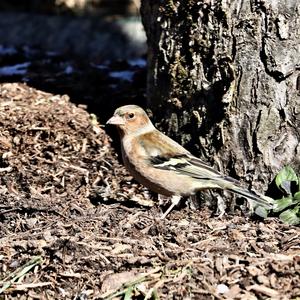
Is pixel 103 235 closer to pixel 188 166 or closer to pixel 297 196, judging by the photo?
pixel 188 166

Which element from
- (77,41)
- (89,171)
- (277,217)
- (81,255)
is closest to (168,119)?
Answer: (89,171)

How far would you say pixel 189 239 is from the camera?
6277 millimetres

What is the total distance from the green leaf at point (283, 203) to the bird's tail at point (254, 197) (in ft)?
0.13

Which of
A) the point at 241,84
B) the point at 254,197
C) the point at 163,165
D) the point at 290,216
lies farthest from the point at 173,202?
the point at 241,84

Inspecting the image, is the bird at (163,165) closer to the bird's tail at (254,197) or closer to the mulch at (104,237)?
the bird's tail at (254,197)

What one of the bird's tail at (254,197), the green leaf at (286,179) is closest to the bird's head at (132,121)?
the bird's tail at (254,197)

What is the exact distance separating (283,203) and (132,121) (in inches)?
62.7

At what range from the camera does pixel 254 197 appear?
21.9ft

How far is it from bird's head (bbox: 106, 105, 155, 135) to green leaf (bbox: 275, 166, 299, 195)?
51.5 inches

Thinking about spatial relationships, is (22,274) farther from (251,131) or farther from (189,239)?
(251,131)

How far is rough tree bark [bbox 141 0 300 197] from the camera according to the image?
670 cm

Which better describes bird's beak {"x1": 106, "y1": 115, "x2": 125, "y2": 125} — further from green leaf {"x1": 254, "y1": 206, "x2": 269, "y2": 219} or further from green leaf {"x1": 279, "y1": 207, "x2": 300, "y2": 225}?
green leaf {"x1": 279, "y1": 207, "x2": 300, "y2": 225}

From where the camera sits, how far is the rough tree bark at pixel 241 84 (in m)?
6.70

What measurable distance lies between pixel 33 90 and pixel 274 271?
169 inches
